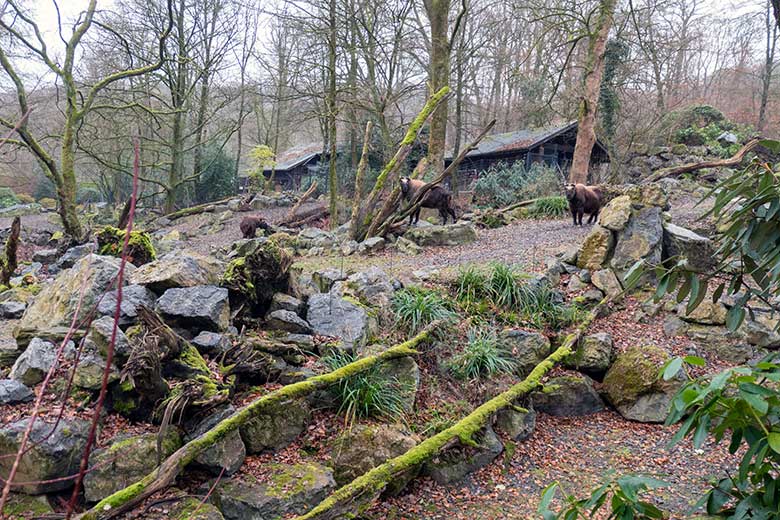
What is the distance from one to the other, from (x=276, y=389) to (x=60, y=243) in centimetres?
892

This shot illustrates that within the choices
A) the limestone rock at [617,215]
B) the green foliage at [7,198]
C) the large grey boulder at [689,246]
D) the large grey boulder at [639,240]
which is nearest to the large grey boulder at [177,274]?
the large grey boulder at [639,240]

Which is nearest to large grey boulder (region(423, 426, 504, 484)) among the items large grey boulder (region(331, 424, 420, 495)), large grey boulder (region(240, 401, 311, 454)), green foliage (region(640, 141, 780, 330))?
large grey boulder (region(331, 424, 420, 495))

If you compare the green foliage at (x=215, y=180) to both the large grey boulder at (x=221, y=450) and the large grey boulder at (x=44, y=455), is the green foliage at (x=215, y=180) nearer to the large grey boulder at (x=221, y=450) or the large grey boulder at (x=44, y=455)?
the large grey boulder at (x=221, y=450)

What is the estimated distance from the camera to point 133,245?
6.30 metres

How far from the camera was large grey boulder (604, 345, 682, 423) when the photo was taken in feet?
17.2

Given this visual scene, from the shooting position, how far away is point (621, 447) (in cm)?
481

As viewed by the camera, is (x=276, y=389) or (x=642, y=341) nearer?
(x=276, y=389)

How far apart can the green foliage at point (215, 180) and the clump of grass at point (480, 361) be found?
20722 mm

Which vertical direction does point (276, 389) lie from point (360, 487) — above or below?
above

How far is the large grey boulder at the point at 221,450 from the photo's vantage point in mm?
3418

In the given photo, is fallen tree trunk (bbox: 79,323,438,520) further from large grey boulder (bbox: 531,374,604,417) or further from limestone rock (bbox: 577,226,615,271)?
limestone rock (bbox: 577,226,615,271)

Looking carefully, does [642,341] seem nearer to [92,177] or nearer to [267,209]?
[267,209]

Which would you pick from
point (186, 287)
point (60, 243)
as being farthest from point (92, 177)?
point (186, 287)

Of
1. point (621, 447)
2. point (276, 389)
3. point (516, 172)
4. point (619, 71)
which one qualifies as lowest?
point (621, 447)
